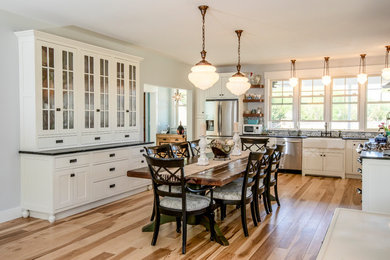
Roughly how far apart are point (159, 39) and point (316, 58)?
382 cm

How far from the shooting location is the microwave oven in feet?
26.0

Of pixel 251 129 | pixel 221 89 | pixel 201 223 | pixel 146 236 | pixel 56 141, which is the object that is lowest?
pixel 146 236

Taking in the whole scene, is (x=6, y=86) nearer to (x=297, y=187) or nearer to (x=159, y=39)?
(x=159, y=39)

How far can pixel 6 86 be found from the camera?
13.2ft

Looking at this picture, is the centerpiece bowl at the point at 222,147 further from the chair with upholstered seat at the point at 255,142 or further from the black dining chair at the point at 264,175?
the chair with upholstered seat at the point at 255,142

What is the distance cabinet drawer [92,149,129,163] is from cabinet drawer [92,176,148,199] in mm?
313

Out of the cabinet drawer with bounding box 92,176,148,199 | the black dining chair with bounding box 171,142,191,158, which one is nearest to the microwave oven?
the cabinet drawer with bounding box 92,176,148,199

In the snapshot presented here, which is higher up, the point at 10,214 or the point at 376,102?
the point at 376,102

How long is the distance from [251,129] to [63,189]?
502 cm

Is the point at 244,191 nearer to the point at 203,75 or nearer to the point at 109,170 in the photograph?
the point at 203,75

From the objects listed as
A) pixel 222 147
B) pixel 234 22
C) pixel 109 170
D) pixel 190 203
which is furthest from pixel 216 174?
pixel 234 22

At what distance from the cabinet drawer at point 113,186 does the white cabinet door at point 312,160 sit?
3.78 m

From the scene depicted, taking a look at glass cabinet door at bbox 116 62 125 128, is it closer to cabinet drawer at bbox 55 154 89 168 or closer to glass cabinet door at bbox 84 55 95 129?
glass cabinet door at bbox 84 55 95 129

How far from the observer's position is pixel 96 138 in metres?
4.97
